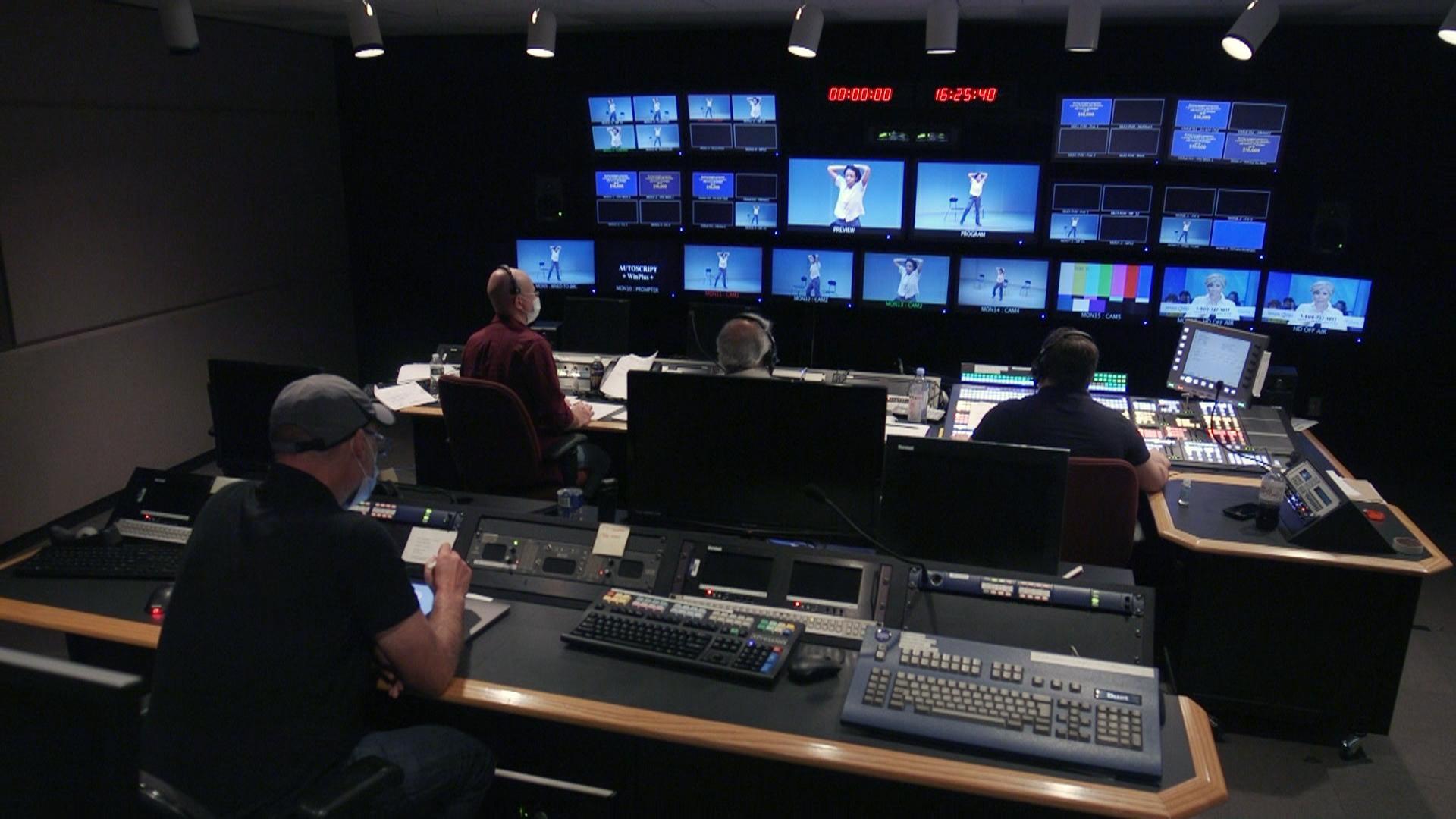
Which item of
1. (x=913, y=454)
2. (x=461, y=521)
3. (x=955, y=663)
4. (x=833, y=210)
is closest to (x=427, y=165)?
(x=833, y=210)

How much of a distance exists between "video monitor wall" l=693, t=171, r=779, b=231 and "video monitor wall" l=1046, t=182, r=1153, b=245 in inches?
59.3

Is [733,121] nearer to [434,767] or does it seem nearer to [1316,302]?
[1316,302]

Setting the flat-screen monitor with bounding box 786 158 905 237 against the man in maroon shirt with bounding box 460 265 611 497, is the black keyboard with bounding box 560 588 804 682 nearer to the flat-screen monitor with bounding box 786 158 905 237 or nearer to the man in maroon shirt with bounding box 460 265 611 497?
the man in maroon shirt with bounding box 460 265 611 497

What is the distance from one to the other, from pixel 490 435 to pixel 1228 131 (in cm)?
374

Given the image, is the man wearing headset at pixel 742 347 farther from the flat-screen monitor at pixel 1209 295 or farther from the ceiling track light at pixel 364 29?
the flat-screen monitor at pixel 1209 295

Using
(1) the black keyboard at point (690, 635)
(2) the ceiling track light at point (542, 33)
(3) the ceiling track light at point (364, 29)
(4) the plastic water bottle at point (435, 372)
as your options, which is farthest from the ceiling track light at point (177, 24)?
(1) the black keyboard at point (690, 635)

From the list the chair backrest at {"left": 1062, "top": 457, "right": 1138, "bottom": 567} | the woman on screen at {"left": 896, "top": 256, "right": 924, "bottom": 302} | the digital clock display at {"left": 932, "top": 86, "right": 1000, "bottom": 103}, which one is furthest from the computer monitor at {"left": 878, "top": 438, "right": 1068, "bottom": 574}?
the digital clock display at {"left": 932, "top": 86, "right": 1000, "bottom": 103}

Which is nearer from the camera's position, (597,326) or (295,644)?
(295,644)

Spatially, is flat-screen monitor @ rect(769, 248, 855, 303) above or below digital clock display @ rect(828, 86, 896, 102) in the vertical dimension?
below

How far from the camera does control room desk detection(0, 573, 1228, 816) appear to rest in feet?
5.12

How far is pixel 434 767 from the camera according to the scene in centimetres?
178

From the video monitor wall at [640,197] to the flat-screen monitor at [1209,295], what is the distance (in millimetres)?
2676

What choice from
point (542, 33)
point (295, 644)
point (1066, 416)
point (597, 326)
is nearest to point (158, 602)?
point (295, 644)

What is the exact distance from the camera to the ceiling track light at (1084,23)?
419cm
